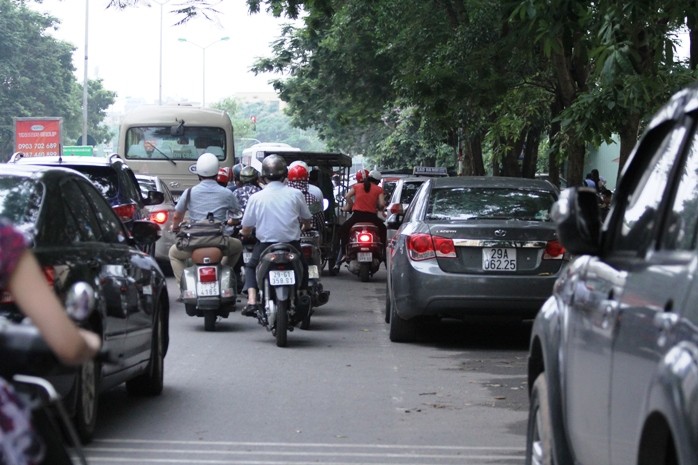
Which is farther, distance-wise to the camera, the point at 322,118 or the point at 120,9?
the point at 322,118

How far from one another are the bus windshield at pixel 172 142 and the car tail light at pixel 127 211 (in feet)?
46.1

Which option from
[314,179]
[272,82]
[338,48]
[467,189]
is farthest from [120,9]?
[272,82]

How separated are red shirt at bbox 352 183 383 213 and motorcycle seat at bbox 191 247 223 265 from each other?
290 inches

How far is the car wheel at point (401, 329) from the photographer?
41.7 feet

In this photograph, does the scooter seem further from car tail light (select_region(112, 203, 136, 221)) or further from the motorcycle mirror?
the motorcycle mirror

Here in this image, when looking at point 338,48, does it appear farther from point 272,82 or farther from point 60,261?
point 60,261

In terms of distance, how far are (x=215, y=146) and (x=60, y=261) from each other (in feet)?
78.9

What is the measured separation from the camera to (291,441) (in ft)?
26.0

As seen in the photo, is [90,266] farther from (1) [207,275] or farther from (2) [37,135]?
(2) [37,135]

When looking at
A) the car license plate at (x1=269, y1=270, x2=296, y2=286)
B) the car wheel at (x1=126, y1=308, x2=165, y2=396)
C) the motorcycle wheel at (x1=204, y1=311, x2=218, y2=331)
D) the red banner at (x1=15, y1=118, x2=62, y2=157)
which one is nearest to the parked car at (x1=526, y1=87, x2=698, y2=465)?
the car wheel at (x1=126, y1=308, x2=165, y2=396)

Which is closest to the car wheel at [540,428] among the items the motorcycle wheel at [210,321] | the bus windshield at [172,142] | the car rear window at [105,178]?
the motorcycle wheel at [210,321]

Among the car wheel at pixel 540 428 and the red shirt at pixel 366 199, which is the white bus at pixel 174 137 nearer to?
the red shirt at pixel 366 199

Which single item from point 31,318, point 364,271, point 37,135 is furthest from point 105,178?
point 37,135

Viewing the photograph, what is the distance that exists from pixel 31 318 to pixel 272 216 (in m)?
9.56
